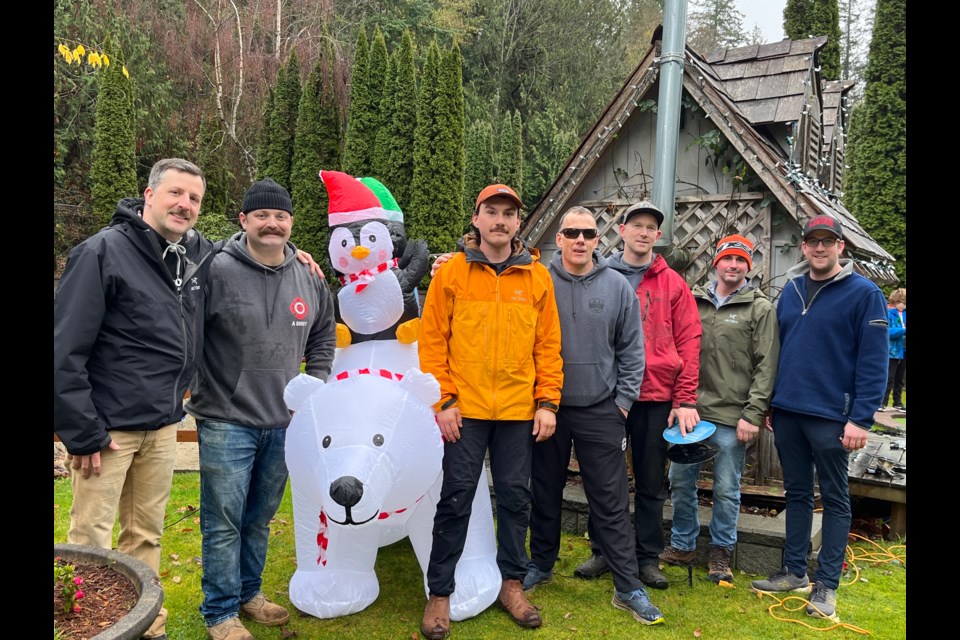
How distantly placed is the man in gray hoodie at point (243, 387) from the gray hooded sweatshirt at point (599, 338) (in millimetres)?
1461

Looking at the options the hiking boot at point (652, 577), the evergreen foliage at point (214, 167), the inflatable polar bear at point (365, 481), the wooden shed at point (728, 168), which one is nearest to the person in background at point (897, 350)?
the wooden shed at point (728, 168)

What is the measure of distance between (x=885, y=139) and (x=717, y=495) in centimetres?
1540

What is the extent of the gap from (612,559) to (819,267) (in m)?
2.09

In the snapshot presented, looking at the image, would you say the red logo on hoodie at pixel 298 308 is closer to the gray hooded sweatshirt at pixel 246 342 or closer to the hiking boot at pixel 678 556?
the gray hooded sweatshirt at pixel 246 342

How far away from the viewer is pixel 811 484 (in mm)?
3900

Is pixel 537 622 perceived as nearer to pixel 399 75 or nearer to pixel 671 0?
pixel 671 0

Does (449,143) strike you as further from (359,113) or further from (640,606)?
(640,606)

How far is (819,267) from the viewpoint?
3889mm

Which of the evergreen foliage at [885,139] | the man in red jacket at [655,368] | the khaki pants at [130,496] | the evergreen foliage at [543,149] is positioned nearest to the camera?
the khaki pants at [130,496]

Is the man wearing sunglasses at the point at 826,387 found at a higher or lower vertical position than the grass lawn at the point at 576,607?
higher

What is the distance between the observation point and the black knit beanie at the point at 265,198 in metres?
3.28

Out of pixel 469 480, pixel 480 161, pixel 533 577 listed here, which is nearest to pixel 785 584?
pixel 533 577

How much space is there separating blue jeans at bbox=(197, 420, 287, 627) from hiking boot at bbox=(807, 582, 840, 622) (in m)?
3.13

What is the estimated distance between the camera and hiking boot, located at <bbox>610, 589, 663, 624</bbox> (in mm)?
3674
